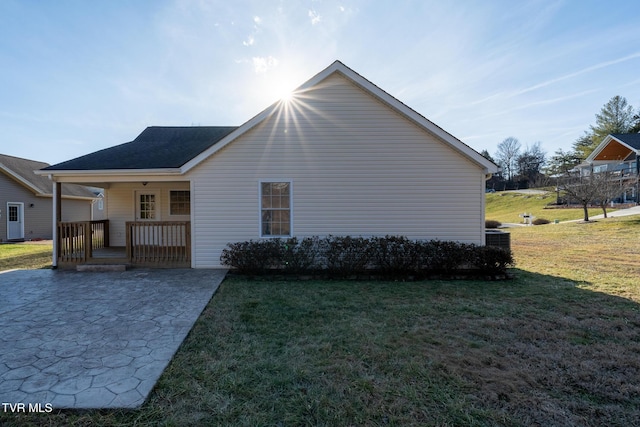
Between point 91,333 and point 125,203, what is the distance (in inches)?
325

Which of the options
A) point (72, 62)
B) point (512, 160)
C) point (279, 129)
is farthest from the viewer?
point (512, 160)

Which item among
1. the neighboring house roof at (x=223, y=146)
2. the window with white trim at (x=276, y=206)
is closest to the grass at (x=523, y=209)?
the neighboring house roof at (x=223, y=146)

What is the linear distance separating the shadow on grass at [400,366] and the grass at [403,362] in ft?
0.05

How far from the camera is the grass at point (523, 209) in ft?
92.5

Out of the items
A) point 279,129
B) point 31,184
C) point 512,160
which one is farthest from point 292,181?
point 512,160

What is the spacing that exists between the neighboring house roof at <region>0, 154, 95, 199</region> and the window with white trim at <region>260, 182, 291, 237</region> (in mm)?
16049

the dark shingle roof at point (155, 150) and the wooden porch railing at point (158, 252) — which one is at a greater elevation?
the dark shingle roof at point (155, 150)

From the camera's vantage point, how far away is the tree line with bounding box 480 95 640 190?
41438 millimetres

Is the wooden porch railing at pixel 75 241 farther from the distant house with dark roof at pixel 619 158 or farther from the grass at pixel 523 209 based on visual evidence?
the distant house with dark roof at pixel 619 158

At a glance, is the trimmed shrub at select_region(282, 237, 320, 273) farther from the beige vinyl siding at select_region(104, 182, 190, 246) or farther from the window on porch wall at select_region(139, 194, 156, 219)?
the window on porch wall at select_region(139, 194, 156, 219)

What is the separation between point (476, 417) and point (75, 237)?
10.6m

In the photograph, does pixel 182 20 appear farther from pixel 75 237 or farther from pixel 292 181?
pixel 75 237

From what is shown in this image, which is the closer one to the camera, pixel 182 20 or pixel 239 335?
pixel 239 335

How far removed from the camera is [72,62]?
35.0 ft
